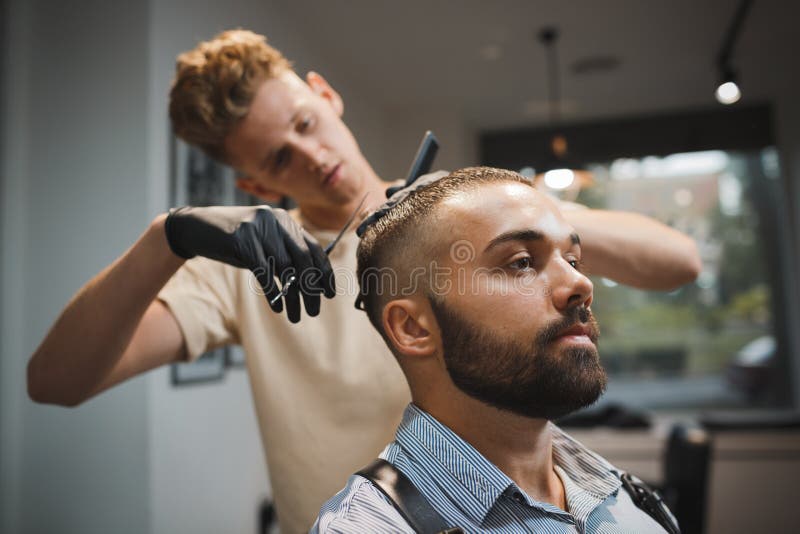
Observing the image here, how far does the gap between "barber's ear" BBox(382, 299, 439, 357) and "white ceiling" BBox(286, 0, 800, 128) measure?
241 cm

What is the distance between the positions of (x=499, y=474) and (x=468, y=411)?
112mm

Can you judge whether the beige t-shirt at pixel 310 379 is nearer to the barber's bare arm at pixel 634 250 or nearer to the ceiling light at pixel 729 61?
the barber's bare arm at pixel 634 250

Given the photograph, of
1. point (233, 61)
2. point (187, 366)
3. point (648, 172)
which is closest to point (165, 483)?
point (187, 366)

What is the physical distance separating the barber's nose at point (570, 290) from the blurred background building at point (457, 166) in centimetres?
155

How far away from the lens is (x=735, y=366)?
5441mm

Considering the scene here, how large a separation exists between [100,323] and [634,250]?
1.03 metres

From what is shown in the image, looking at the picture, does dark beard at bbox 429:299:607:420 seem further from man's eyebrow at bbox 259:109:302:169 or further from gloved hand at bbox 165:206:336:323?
man's eyebrow at bbox 259:109:302:169

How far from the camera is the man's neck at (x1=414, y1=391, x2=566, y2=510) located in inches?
40.6

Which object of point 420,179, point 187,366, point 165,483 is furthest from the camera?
point 187,366

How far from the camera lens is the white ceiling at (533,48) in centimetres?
356

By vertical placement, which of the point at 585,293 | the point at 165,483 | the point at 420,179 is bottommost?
the point at 165,483

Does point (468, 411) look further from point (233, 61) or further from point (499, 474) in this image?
point (233, 61)

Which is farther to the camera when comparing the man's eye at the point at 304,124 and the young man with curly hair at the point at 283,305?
the man's eye at the point at 304,124

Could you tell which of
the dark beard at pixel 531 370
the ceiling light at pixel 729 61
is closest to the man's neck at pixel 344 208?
the dark beard at pixel 531 370
